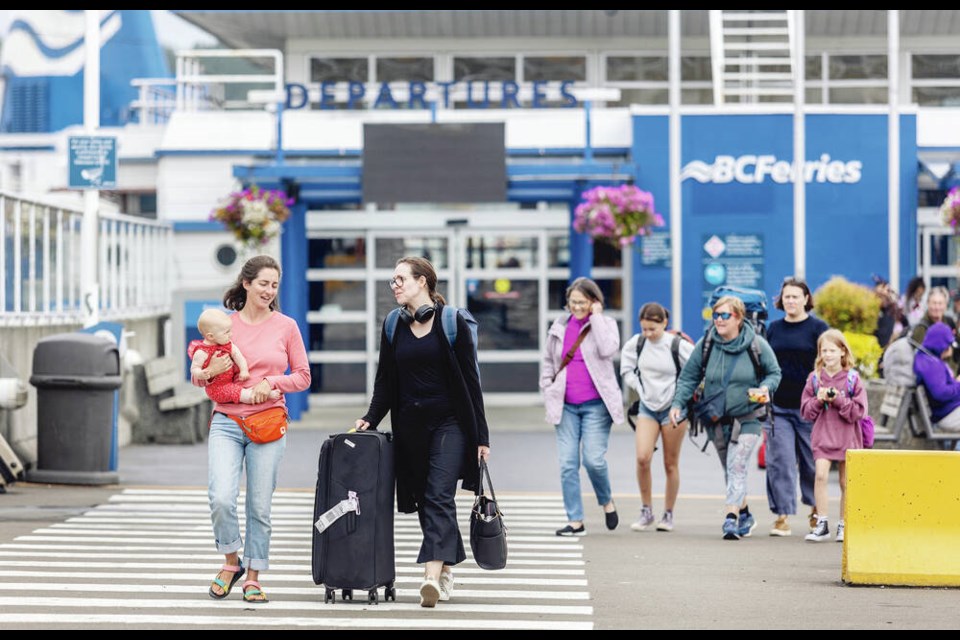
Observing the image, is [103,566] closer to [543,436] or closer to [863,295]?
[543,436]

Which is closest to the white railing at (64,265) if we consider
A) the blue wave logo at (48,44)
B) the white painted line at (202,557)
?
the white painted line at (202,557)

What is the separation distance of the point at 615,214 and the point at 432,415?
12330mm

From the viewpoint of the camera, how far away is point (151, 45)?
30422 millimetres

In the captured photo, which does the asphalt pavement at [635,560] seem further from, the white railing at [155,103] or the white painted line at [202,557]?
the white railing at [155,103]

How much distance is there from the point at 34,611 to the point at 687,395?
5.08 metres

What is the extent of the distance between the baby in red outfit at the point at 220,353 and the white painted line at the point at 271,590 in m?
1.19

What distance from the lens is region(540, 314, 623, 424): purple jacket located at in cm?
1099

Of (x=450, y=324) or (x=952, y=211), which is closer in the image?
(x=450, y=324)

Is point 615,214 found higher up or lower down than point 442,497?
higher up

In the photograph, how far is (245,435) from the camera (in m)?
7.98

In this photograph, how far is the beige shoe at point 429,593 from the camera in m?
7.84

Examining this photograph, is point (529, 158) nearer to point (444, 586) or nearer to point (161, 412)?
→ point (161, 412)

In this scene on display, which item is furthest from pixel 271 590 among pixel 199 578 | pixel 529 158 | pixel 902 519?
pixel 529 158

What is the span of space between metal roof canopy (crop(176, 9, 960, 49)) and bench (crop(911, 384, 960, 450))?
37.8ft
